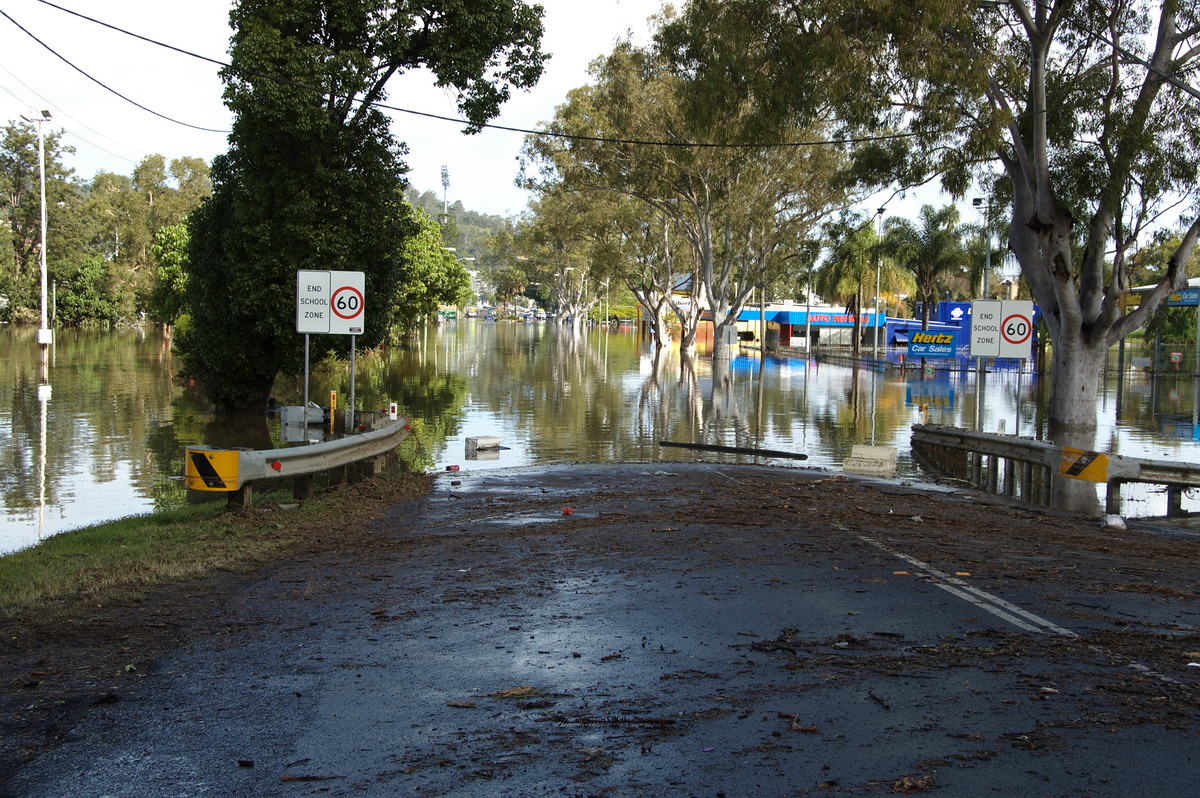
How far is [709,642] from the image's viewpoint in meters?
6.40

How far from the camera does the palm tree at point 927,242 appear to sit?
6756 centimetres

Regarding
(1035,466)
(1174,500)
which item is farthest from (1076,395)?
(1174,500)

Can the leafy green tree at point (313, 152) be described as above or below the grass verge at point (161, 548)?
above

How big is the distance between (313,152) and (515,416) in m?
8.09

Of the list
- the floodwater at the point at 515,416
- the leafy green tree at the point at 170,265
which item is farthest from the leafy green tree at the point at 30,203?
the floodwater at the point at 515,416

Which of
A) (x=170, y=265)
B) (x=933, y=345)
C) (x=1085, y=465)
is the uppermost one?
(x=170, y=265)

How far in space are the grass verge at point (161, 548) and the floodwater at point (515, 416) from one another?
1.57 metres

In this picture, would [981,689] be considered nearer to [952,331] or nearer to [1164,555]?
[1164,555]

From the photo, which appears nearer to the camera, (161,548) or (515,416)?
(161,548)

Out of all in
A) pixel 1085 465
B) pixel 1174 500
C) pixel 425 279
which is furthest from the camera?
pixel 425 279

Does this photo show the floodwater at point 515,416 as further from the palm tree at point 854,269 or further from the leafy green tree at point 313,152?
the palm tree at point 854,269

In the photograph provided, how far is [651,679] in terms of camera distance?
5.68m

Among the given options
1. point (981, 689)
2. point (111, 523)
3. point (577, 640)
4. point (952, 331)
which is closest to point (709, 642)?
point (577, 640)

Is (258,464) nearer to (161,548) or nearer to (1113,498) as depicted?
(161,548)
